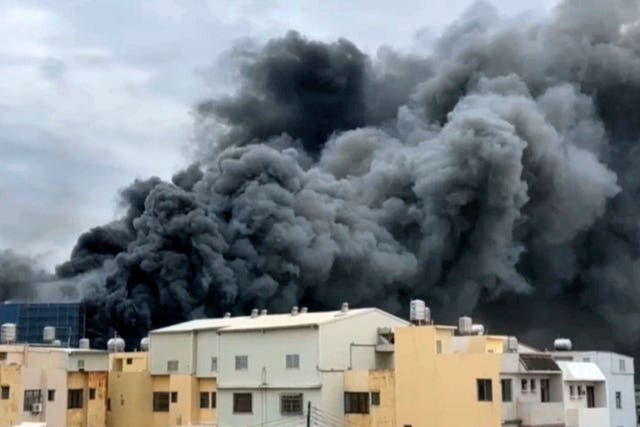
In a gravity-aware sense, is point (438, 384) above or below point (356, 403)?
above

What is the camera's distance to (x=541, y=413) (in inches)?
1217

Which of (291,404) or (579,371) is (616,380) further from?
(291,404)

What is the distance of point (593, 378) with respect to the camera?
34062mm

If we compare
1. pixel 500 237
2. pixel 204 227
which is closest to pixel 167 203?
pixel 204 227

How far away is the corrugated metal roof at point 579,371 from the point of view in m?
→ 33.3

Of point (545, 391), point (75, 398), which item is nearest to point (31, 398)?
point (75, 398)

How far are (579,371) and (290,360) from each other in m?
9.86

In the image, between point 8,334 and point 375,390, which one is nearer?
point 375,390

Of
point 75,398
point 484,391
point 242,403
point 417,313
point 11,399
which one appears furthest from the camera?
point 75,398

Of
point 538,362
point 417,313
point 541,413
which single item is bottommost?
point 541,413

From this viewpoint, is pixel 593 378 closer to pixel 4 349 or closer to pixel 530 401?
pixel 530 401

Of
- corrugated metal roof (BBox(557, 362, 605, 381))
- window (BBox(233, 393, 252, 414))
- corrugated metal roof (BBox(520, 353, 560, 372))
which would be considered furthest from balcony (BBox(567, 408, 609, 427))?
window (BBox(233, 393, 252, 414))

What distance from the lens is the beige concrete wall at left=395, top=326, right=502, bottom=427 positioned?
29797 mm

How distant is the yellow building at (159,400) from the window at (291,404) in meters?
4.43
